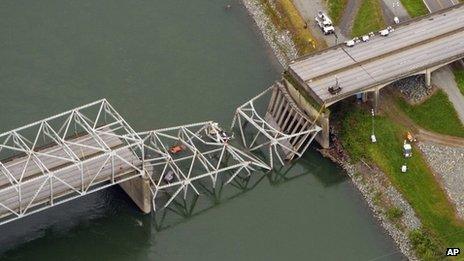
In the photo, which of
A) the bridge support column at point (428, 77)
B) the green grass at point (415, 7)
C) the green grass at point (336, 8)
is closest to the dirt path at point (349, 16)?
the green grass at point (336, 8)

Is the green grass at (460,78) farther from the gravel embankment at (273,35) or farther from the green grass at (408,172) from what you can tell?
the gravel embankment at (273,35)

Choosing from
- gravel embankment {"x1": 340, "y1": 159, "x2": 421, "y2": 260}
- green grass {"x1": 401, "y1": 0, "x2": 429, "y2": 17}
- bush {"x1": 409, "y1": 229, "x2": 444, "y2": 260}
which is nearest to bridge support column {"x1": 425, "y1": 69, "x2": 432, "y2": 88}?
green grass {"x1": 401, "y1": 0, "x2": 429, "y2": 17}

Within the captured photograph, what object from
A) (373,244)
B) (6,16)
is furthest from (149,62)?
(373,244)

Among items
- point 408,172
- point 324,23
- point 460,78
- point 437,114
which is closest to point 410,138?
point 408,172

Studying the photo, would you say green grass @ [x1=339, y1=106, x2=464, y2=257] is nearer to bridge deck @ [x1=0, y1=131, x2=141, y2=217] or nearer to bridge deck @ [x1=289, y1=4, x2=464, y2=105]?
bridge deck @ [x1=289, y1=4, x2=464, y2=105]

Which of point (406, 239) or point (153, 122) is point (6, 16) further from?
point (406, 239)

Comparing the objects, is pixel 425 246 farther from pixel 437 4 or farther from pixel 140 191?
pixel 437 4
